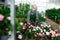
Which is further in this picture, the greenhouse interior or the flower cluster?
the flower cluster

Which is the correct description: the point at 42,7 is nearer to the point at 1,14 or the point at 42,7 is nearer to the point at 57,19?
the point at 57,19

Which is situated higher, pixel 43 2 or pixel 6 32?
pixel 6 32

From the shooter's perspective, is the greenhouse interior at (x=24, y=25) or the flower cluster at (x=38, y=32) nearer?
the greenhouse interior at (x=24, y=25)

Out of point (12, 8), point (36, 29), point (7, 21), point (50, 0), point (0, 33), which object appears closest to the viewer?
point (12, 8)

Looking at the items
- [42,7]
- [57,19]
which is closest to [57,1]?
[42,7]

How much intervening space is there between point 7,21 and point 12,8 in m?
0.27

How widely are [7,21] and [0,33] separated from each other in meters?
0.15

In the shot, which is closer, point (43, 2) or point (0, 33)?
point (0, 33)

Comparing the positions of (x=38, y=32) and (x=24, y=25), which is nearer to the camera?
(x=24, y=25)

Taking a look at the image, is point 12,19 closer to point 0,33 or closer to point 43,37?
point 0,33

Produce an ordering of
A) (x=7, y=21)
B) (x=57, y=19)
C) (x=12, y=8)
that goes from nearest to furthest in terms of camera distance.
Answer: (x=12, y=8) < (x=7, y=21) < (x=57, y=19)

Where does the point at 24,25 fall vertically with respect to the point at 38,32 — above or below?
above

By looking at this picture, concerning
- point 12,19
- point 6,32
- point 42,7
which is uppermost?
point 12,19

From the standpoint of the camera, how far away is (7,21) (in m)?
1.83
